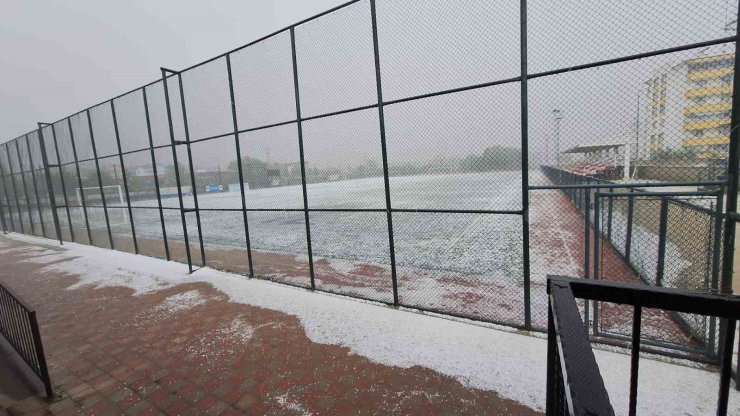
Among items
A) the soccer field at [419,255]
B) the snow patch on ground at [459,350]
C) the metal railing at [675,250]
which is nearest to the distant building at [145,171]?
the soccer field at [419,255]

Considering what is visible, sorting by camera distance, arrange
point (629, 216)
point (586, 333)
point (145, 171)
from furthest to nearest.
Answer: point (145, 171)
point (629, 216)
point (586, 333)

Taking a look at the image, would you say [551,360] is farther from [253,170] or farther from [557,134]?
[253,170]

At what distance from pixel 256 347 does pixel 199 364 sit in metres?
0.61

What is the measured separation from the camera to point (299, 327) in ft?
14.7

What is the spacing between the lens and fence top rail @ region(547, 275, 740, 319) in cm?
113

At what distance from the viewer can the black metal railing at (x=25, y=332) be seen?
3.29 metres

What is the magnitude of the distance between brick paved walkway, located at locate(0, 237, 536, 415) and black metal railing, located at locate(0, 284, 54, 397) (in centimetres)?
26

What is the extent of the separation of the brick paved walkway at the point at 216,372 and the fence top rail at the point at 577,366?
2073 millimetres

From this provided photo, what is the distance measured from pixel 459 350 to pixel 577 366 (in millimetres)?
2975

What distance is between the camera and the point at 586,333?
108 centimetres

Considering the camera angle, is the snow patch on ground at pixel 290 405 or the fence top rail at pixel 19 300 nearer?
the snow patch on ground at pixel 290 405

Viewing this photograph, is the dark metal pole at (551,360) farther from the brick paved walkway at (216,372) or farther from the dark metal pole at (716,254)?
the dark metal pole at (716,254)

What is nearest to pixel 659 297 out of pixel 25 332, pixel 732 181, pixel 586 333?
pixel 586 333

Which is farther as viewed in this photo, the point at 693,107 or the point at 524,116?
the point at 524,116
